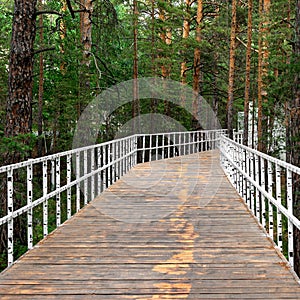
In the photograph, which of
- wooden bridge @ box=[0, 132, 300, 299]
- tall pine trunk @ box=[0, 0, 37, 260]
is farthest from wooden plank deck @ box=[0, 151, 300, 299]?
tall pine trunk @ box=[0, 0, 37, 260]

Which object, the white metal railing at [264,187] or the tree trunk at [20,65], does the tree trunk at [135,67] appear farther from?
the tree trunk at [20,65]

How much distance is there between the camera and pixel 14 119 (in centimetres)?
930

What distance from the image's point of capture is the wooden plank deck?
4.77 m

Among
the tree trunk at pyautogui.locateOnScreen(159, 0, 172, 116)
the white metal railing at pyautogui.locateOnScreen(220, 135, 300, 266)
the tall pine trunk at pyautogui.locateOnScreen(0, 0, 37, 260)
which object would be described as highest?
the tree trunk at pyautogui.locateOnScreen(159, 0, 172, 116)

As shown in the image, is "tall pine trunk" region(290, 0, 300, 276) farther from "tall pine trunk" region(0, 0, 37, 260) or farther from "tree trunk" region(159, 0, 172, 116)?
"tree trunk" region(159, 0, 172, 116)

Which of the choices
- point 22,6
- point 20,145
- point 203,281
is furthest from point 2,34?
point 203,281

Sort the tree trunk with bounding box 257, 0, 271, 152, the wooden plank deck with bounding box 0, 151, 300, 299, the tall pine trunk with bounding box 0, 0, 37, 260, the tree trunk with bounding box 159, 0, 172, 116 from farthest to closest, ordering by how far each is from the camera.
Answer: the tree trunk with bounding box 159, 0, 172, 116 → the tree trunk with bounding box 257, 0, 271, 152 → the tall pine trunk with bounding box 0, 0, 37, 260 → the wooden plank deck with bounding box 0, 151, 300, 299

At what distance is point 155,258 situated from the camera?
5.95 m

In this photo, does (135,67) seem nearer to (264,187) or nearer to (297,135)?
(297,135)

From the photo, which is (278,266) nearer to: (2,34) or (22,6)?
(22,6)

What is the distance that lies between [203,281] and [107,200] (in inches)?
233

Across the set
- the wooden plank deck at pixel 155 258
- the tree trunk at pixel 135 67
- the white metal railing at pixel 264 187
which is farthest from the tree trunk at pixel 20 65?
the tree trunk at pixel 135 67

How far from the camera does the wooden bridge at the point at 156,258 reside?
477 centimetres

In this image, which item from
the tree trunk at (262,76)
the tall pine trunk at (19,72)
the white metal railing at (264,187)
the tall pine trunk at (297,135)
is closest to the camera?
the white metal railing at (264,187)
